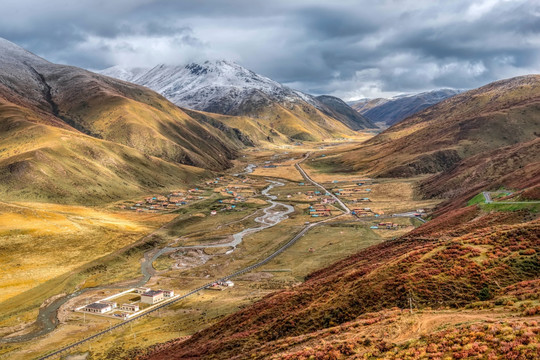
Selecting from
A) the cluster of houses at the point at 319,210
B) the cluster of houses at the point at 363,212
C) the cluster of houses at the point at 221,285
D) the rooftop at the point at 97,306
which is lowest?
the cluster of houses at the point at 221,285

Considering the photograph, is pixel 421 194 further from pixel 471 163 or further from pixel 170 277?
pixel 170 277

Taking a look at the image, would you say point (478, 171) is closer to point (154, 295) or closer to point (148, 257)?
point (148, 257)

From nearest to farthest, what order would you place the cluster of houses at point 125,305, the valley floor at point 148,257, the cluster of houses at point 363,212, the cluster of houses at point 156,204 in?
the valley floor at point 148,257 → the cluster of houses at point 125,305 → the cluster of houses at point 363,212 → the cluster of houses at point 156,204

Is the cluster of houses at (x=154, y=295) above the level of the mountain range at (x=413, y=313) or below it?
below

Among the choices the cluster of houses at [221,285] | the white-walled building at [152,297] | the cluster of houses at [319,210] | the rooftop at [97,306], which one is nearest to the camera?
the rooftop at [97,306]

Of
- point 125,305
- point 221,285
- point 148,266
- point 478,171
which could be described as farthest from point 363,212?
point 125,305

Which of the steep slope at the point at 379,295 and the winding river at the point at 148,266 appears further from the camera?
the winding river at the point at 148,266

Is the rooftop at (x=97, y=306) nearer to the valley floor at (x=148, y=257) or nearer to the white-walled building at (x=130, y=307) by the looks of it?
the valley floor at (x=148, y=257)

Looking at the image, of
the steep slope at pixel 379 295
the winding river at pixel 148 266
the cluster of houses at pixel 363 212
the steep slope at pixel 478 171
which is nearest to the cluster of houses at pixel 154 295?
the winding river at pixel 148 266
